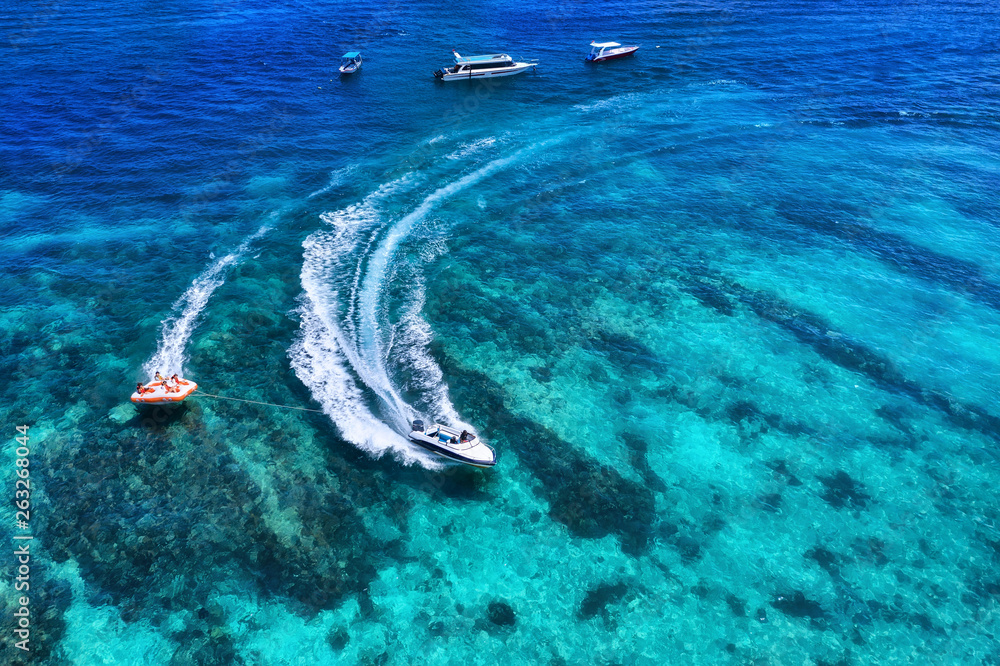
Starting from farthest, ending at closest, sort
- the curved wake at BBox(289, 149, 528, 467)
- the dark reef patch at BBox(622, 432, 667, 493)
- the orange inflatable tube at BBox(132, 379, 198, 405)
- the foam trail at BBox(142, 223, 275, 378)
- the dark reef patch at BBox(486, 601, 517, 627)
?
the foam trail at BBox(142, 223, 275, 378) → the curved wake at BBox(289, 149, 528, 467) → the orange inflatable tube at BBox(132, 379, 198, 405) → the dark reef patch at BBox(622, 432, 667, 493) → the dark reef patch at BBox(486, 601, 517, 627)

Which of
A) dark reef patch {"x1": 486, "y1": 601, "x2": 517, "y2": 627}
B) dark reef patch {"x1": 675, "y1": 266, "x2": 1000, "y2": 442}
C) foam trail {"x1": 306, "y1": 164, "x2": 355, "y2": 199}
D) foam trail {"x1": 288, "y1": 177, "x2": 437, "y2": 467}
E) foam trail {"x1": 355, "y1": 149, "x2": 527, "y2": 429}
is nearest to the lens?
dark reef patch {"x1": 486, "y1": 601, "x2": 517, "y2": 627}

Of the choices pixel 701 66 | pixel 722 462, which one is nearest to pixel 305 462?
pixel 722 462

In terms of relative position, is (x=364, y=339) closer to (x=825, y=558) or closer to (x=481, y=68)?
(x=825, y=558)

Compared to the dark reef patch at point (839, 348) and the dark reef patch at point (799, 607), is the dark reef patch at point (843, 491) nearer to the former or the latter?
the dark reef patch at point (799, 607)

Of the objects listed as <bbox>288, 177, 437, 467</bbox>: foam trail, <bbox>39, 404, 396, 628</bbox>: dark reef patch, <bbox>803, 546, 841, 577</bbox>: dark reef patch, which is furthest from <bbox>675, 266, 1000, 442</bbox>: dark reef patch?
<bbox>39, 404, 396, 628</bbox>: dark reef patch

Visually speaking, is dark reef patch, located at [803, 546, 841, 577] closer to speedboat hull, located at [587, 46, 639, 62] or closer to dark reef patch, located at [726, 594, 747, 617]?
dark reef patch, located at [726, 594, 747, 617]

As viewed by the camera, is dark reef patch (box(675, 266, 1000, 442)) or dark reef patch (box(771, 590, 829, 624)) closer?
dark reef patch (box(771, 590, 829, 624))

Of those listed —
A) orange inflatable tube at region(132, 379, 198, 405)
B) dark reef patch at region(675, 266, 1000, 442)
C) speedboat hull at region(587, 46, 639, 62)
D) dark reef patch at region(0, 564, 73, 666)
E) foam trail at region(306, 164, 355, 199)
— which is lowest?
dark reef patch at region(0, 564, 73, 666)
